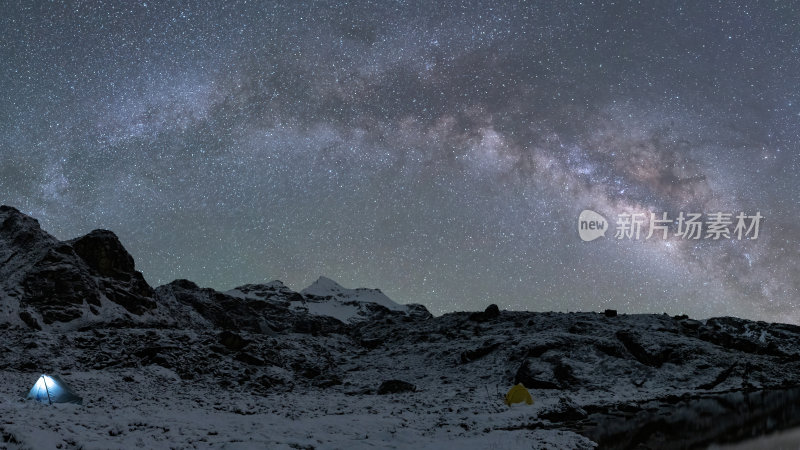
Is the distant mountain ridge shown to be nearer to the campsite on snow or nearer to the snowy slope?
the campsite on snow

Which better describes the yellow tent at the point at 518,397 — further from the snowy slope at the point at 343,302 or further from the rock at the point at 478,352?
the snowy slope at the point at 343,302

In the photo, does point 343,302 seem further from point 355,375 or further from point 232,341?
point 355,375

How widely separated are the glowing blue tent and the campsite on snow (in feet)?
0.27

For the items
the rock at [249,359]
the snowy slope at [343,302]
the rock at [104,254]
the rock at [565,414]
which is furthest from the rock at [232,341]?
the snowy slope at [343,302]

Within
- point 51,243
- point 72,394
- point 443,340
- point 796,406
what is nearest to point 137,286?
point 51,243

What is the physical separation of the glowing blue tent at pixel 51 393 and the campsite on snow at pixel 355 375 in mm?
82

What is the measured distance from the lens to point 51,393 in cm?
2514

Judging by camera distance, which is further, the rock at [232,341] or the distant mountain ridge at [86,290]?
the distant mountain ridge at [86,290]

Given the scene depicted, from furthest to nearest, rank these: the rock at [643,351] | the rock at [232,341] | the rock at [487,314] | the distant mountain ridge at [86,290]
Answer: the rock at [487,314], the distant mountain ridge at [86,290], the rock at [232,341], the rock at [643,351]

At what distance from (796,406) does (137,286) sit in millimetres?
78025

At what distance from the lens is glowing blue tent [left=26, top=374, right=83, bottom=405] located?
24.9 meters

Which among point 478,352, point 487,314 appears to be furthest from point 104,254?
point 487,314

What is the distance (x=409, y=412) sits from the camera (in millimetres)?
25906

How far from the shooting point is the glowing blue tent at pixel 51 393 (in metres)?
24.9
